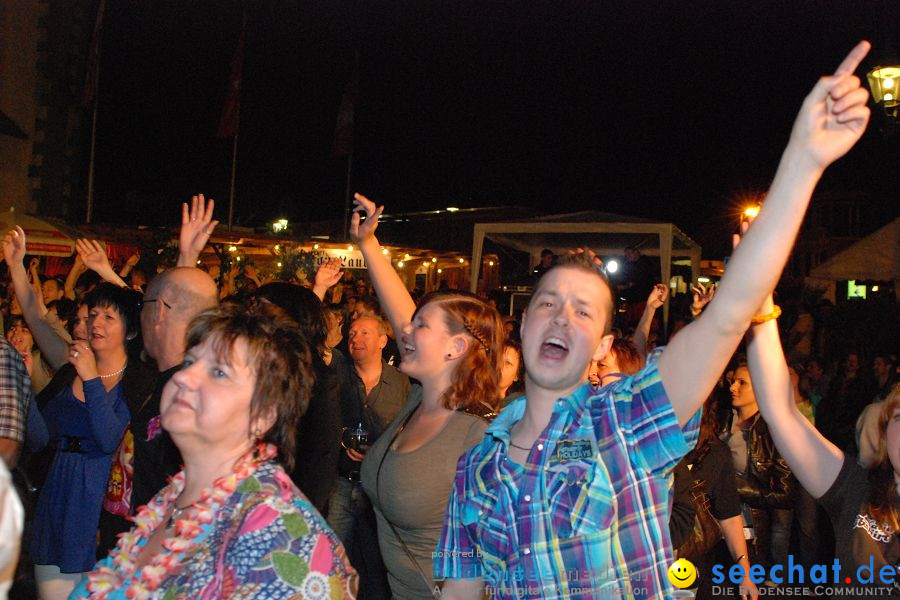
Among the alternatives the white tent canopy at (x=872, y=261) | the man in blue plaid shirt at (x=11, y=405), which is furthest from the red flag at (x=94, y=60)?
the man in blue plaid shirt at (x=11, y=405)

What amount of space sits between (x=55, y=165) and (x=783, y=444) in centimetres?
2504

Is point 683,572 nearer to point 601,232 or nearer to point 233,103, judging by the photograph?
point 601,232

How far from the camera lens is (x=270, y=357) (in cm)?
251

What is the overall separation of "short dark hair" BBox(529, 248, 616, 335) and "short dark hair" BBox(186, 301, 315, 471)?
0.85 meters

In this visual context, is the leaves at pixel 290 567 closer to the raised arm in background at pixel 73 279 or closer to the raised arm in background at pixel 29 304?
the raised arm in background at pixel 29 304

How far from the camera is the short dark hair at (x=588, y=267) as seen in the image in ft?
7.84

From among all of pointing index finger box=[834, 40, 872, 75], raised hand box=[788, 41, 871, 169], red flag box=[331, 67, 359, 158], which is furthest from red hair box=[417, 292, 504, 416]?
red flag box=[331, 67, 359, 158]

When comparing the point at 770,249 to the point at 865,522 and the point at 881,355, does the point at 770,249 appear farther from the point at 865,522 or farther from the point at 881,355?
the point at 881,355

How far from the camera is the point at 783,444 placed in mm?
2902

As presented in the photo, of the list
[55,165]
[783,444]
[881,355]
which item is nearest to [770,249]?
[783,444]

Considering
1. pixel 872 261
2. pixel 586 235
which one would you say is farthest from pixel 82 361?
pixel 872 261

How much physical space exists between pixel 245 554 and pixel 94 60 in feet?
72.5

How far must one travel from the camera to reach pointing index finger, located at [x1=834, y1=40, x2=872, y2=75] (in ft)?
5.95

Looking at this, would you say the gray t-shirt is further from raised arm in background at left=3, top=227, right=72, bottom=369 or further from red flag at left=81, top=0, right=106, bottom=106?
red flag at left=81, top=0, right=106, bottom=106
